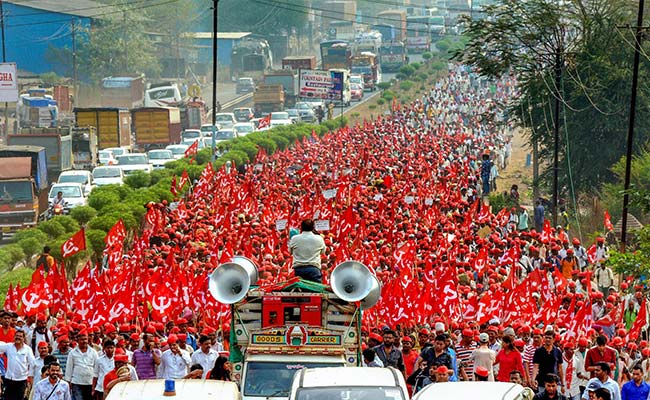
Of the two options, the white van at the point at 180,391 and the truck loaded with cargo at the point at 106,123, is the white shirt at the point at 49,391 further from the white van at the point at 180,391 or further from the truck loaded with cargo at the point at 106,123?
the truck loaded with cargo at the point at 106,123

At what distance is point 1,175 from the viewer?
38219 mm

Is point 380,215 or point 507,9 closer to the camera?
point 380,215

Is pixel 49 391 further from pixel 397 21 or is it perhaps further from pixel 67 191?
pixel 397 21

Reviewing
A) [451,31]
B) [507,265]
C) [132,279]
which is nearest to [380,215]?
[507,265]

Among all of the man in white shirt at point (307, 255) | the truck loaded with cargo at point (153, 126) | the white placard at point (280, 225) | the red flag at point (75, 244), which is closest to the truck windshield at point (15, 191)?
the white placard at point (280, 225)

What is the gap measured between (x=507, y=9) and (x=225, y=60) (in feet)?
258

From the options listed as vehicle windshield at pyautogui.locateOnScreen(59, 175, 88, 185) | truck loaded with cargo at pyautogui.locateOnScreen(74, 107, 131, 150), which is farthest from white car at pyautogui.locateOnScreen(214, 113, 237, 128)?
vehicle windshield at pyautogui.locateOnScreen(59, 175, 88, 185)

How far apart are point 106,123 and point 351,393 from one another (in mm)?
47356

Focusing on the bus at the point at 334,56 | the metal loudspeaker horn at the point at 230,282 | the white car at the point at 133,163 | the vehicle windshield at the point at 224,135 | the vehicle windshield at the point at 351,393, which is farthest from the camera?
the bus at the point at 334,56

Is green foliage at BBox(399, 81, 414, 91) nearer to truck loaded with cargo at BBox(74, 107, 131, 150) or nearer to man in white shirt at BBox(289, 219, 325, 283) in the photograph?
truck loaded with cargo at BBox(74, 107, 131, 150)

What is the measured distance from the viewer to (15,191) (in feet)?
123

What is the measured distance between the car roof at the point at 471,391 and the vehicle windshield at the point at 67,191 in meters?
28.1

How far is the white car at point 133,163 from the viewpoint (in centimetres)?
4875

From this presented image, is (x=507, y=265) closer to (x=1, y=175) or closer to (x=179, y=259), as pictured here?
(x=179, y=259)
